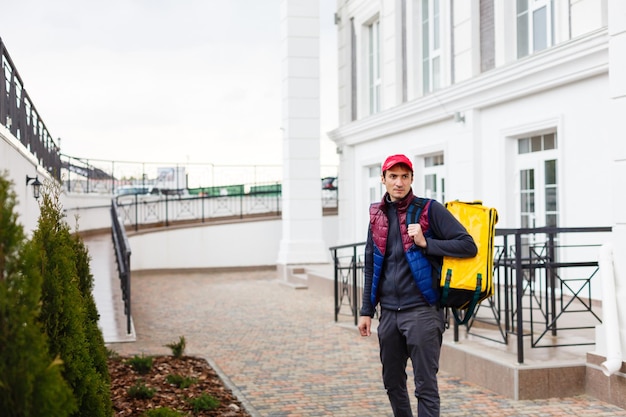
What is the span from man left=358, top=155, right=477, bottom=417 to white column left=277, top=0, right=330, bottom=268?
50.2 ft

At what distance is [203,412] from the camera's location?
21.5 feet

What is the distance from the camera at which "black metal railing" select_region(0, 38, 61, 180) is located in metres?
9.67

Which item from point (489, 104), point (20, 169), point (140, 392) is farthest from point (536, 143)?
point (140, 392)

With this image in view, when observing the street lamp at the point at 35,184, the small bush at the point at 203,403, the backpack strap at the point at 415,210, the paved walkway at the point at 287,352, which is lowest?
the paved walkway at the point at 287,352

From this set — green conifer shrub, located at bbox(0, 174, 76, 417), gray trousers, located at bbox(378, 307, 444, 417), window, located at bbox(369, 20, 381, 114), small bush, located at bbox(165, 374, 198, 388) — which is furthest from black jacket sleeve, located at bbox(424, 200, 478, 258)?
window, located at bbox(369, 20, 381, 114)

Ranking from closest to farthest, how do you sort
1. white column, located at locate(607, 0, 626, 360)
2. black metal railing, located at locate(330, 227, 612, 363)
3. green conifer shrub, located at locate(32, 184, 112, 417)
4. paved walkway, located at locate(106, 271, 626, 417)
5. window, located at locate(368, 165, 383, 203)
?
green conifer shrub, located at locate(32, 184, 112, 417)
white column, located at locate(607, 0, 626, 360)
paved walkway, located at locate(106, 271, 626, 417)
black metal railing, located at locate(330, 227, 612, 363)
window, located at locate(368, 165, 383, 203)

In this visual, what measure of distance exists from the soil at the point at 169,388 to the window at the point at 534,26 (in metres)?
7.50

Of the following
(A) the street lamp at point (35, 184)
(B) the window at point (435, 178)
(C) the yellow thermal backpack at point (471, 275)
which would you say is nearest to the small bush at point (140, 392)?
(C) the yellow thermal backpack at point (471, 275)

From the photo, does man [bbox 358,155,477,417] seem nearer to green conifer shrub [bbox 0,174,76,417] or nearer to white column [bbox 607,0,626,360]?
white column [bbox 607,0,626,360]

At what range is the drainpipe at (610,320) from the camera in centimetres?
642

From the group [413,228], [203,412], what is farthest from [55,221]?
[203,412]

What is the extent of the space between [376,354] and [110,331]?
3805mm

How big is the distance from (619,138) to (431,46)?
10299mm

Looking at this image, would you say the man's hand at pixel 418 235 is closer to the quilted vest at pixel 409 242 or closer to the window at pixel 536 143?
the quilted vest at pixel 409 242
